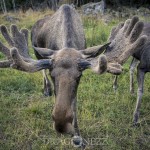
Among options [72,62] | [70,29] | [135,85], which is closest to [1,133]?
[70,29]

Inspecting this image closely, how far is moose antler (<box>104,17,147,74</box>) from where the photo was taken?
4258mm

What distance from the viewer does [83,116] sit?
654cm

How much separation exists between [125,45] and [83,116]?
7.75 ft

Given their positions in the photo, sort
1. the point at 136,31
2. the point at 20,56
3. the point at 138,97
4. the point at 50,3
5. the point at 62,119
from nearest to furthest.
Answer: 1. the point at 62,119
2. the point at 20,56
3. the point at 136,31
4. the point at 138,97
5. the point at 50,3

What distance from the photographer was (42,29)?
675 centimetres

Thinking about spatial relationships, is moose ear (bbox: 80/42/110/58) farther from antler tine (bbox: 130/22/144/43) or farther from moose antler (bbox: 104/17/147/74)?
antler tine (bbox: 130/22/144/43)

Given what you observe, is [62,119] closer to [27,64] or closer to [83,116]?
[27,64]

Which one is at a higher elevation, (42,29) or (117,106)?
(42,29)

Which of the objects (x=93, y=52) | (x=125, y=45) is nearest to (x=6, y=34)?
(x=93, y=52)

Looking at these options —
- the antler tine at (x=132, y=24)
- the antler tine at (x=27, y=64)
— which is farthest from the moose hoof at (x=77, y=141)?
the antler tine at (x=132, y=24)

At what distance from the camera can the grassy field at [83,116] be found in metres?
5.79

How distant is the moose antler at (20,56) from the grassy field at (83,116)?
64.1 inches

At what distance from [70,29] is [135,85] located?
345cm

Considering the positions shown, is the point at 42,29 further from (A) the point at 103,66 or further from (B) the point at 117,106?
(A) the point at 103,66
